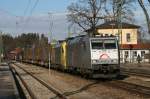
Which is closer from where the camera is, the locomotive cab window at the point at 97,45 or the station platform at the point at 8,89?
the station platform at the point at 8,89

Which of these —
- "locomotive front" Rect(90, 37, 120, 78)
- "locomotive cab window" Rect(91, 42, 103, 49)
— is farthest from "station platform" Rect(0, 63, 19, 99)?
"locomotive cab window" Rect(91, 42, 103, 49)

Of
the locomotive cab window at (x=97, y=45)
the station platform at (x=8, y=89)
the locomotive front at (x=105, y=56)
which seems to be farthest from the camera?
the locomotive cab window at (x=97, y=45)

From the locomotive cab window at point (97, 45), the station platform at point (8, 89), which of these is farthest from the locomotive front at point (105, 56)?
the station platform at point (8, 89)

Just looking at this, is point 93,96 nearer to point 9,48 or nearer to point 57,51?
point 57,51

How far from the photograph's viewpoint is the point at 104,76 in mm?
33625

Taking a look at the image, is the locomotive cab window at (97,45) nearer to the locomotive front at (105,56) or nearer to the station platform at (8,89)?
the locomotive front at (105,56)

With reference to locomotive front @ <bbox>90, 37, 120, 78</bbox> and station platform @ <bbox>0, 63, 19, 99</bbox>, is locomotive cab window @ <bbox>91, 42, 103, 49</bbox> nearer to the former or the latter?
locomotive front @ <bbox>90, 37, 120, 78</bbox>

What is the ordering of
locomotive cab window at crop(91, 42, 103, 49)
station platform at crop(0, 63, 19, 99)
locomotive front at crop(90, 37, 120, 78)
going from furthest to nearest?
locomotive cab window at crop(91, 42, 103, 49) < locomotive front at crop(90, 37, 120, 78) < station platform at crop(0, 63, 19, 99)

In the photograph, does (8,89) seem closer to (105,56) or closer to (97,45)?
(105,56)

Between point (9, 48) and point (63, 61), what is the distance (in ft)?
475

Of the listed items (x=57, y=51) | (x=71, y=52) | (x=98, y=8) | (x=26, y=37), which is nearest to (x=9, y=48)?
(x=26, y=37)

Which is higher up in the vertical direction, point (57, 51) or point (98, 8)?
point (98, 8)

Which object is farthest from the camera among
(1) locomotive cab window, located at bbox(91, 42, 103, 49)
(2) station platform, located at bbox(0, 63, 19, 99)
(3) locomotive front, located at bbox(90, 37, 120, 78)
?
(1) locomotive cab window, located at bbox(91, 42, 103, 49)

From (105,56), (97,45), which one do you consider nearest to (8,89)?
(105,56)
